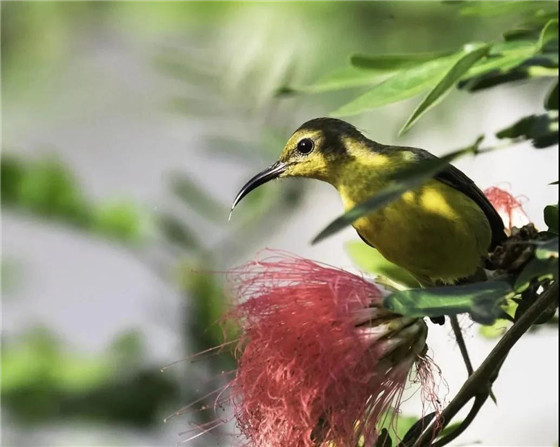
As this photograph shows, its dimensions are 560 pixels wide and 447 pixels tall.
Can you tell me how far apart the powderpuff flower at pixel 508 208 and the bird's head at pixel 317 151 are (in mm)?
217

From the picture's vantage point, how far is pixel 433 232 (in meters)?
1.30

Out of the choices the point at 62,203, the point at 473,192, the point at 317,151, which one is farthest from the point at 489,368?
the point at 62,203

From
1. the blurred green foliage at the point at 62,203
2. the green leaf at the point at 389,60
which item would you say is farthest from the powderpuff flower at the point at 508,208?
the blurred green foliage at the point at 62,203

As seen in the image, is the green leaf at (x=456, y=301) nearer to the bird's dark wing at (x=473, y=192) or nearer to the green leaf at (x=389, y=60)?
the green leaf at (x=389, y=60)

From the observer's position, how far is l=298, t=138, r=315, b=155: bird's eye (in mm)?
1545

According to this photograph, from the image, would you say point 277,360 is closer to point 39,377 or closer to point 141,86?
point 39,377

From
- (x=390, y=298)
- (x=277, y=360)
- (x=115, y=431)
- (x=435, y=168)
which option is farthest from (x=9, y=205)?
(x=435, y=168)

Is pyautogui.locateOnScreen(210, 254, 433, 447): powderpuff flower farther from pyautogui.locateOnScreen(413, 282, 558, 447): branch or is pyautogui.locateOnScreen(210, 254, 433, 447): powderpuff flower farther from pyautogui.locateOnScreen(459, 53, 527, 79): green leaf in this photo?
pyautogui.locateOnScreen(459, 53, 527, 79): green leaf

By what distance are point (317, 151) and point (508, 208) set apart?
0.31 metres

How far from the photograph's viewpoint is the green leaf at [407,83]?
0.96 metres

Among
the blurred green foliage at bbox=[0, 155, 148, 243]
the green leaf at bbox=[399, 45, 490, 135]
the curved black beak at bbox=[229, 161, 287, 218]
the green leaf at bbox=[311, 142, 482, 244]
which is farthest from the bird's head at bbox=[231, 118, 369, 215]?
the green leaf at bbox=[311, 142, 482, 244]

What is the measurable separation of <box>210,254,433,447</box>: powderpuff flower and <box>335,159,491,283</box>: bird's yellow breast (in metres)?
0.14

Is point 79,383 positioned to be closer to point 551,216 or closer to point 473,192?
point 473,192

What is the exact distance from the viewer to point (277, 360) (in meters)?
1.18
